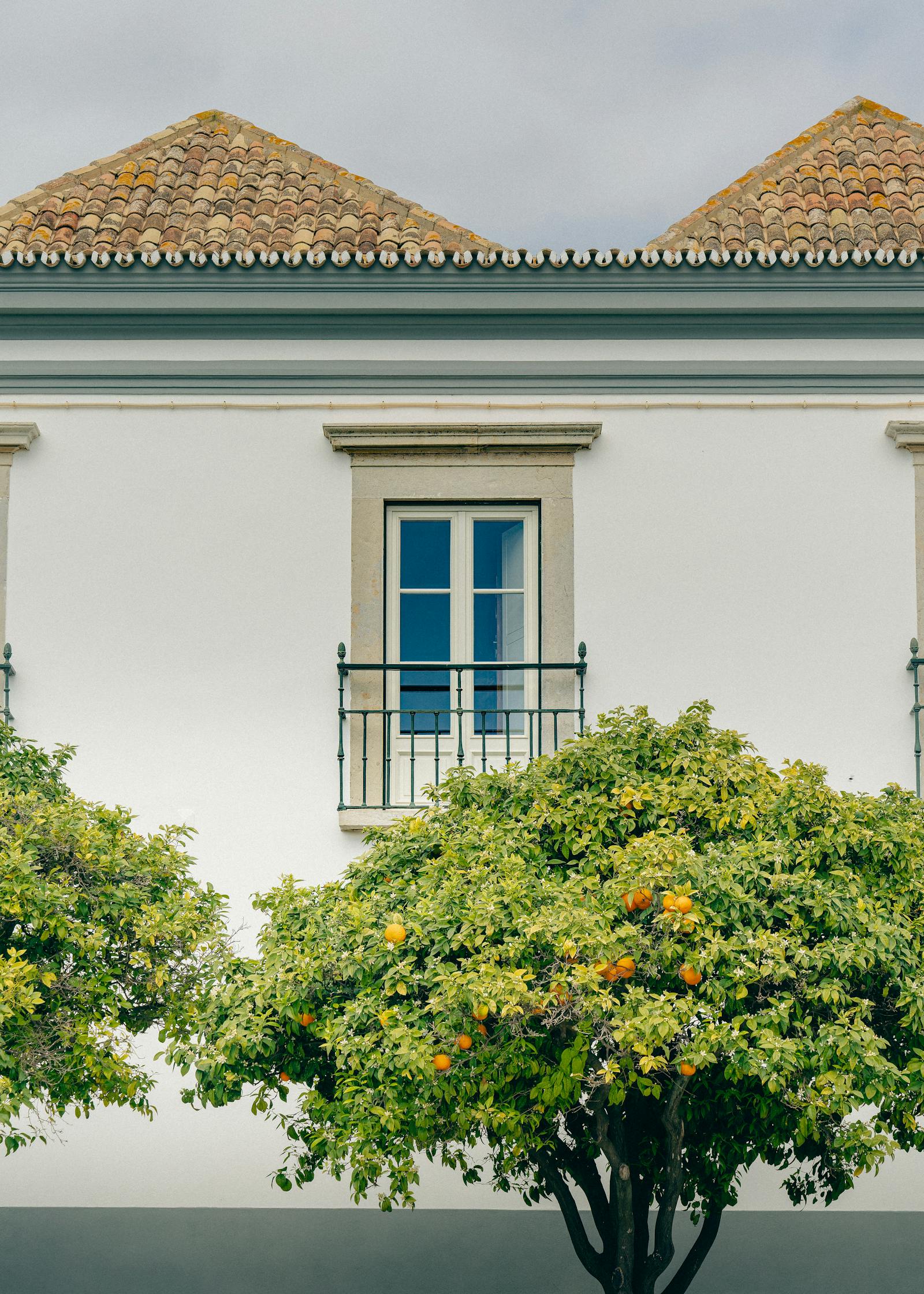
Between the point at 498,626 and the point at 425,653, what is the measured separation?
Result: 48 cm

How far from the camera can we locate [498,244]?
9.57 metres

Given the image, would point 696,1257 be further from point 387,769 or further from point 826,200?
point 826,200

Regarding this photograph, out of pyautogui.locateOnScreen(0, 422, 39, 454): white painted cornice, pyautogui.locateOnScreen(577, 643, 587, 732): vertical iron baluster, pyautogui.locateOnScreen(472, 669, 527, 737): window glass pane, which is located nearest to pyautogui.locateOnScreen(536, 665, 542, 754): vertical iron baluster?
pyautogui.locateOnScreen(472, 669, 527, 737): window glass pane

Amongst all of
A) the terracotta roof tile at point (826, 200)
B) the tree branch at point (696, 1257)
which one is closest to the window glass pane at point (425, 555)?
the terracotta roof tile at point (826, 200)

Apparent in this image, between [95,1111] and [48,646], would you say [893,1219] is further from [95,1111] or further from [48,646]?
[48,646]

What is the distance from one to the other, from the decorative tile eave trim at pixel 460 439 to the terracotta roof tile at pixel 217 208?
3.53 feet

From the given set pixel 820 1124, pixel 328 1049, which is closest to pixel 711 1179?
pixel 820 1124

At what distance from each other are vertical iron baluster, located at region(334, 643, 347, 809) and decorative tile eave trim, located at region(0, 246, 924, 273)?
2.26 meters

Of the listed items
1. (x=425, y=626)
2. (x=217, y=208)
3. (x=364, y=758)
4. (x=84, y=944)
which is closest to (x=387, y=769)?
(x=364, y=758)

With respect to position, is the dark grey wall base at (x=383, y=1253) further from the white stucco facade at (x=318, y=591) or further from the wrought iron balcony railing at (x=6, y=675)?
the wrought iron balcony railing at (x=6, y=675)

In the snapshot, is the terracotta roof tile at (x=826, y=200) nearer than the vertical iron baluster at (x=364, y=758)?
No

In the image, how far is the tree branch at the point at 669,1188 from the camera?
5082mm

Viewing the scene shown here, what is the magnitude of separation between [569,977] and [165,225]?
6.31 metres

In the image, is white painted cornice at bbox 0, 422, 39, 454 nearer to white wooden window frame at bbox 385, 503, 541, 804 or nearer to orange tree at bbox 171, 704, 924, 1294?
white wooden window frame at bbox 385, 503, 541, 804
